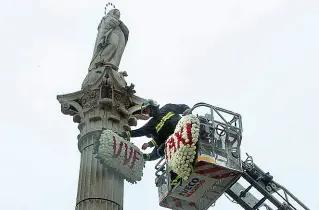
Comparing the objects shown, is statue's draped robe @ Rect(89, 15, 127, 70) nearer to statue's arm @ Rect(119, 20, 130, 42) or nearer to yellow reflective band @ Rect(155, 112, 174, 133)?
statue's arm @ Rect(119, 20, 130, 42)

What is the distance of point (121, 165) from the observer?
21266 millimetres

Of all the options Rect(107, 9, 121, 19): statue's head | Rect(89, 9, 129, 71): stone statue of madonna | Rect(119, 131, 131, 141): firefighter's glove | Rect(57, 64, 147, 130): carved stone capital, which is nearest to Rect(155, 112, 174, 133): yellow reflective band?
Rect(119, 131, 131, 141): firefighter's glove

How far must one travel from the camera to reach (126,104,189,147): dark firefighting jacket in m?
22.0

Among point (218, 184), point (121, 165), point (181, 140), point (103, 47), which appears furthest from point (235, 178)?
point (103, 47)

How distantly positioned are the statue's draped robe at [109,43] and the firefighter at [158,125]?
3318 mm

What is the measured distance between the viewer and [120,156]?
69.5ft

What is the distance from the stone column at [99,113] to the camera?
69.6 feet

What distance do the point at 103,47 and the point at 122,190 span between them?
616 centimetres

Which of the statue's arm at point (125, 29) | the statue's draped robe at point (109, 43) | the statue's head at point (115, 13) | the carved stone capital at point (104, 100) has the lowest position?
the carved stone capital at point (104, 100)

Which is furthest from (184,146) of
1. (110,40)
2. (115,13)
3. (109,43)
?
(115,13)

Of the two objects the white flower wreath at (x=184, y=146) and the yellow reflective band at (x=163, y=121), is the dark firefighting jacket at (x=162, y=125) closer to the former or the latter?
the yellow reflective band at (x=163, y=121)

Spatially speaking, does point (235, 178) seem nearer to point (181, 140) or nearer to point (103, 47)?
point (181, 140)

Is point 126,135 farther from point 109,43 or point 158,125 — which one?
point 109,43

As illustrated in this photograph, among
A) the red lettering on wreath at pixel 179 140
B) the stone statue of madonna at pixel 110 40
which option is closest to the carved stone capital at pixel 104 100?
the stone statue of madonna at pixel 110 40
